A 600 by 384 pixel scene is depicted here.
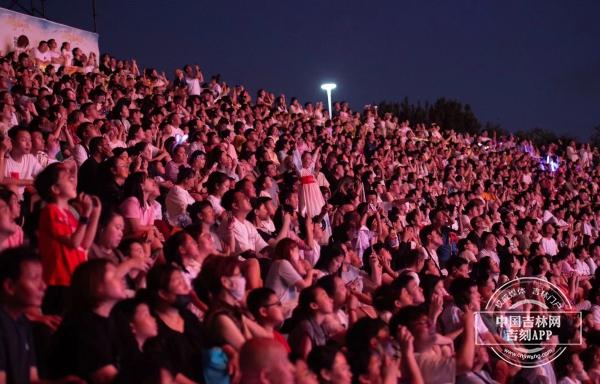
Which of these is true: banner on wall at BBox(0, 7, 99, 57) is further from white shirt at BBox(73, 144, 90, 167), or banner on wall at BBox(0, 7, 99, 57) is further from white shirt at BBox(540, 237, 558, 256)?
white shirt at BBox(540, 237, 558, 256)

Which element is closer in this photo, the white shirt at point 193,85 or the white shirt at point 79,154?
the white shirt at point 79,154

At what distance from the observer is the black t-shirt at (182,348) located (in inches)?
164

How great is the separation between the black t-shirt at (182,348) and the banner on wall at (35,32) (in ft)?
45.5

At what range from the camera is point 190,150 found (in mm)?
10531

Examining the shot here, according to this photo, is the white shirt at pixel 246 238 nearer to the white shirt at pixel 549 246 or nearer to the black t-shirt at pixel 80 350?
the black t-shirt at pixel 80 350

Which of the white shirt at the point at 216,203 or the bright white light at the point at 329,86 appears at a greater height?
the bright white light at the point at 329,86

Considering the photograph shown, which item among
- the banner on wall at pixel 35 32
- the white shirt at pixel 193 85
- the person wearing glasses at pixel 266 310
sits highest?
the banner on wall at pixel 35 32

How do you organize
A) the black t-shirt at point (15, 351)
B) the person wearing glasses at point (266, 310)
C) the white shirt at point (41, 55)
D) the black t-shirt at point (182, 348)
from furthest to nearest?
the white shirt at point (41, 55)
the person wearing glasses at point (266, 310)
the black t-shirt at point (182, 348)
the black t-shirt at point (15, 351)

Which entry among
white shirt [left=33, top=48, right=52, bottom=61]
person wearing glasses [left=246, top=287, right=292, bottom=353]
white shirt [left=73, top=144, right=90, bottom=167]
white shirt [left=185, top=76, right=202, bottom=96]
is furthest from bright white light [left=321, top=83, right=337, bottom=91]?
person wearing glasses [left=246, top=287, right=292, bottom=353]

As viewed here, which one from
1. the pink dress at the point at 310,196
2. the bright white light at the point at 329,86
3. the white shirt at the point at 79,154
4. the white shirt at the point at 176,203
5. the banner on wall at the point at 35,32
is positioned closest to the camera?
the white shirt at the point at 176,203

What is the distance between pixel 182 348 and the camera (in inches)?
169

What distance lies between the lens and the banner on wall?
16938mm

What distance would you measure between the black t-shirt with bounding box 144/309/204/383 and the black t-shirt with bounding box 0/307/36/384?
2.09 ft

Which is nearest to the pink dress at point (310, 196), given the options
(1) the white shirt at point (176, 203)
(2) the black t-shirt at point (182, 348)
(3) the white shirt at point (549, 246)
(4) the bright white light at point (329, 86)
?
(1) the white shirt at point (176, 203)
